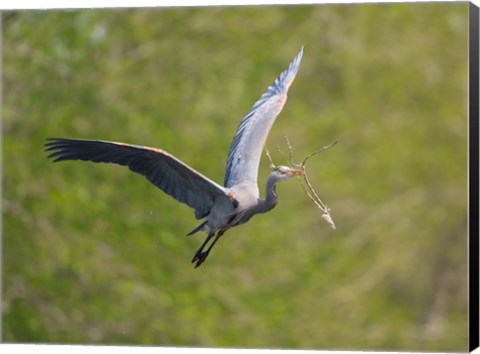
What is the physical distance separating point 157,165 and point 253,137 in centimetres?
87

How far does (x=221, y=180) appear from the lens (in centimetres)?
1728

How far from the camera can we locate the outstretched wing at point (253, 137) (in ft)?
32.0

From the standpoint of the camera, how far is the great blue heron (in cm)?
916

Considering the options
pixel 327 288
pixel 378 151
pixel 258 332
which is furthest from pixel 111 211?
pixel 378 151

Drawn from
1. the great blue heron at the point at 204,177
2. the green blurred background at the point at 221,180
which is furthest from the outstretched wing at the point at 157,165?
the green blurred background at the point at 221,180

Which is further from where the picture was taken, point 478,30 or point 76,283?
point 76,283

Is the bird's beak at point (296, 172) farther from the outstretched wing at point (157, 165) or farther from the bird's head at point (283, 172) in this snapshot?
the outstretched wing at point (157, 165)

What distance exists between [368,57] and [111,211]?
5.64 m

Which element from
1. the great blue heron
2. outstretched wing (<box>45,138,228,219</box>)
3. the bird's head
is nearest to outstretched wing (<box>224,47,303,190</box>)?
the great blue heron

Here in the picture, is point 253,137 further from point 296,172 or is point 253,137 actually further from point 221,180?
point 221,180

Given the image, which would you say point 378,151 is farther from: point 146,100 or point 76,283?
point 76,283

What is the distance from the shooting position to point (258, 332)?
17.2 metres

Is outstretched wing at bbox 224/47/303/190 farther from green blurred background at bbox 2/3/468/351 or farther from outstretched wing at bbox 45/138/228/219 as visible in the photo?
green blurred background at bbox 2/3/468/351

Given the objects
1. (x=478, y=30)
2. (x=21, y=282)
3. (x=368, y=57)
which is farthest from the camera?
(x=368, y=57)
